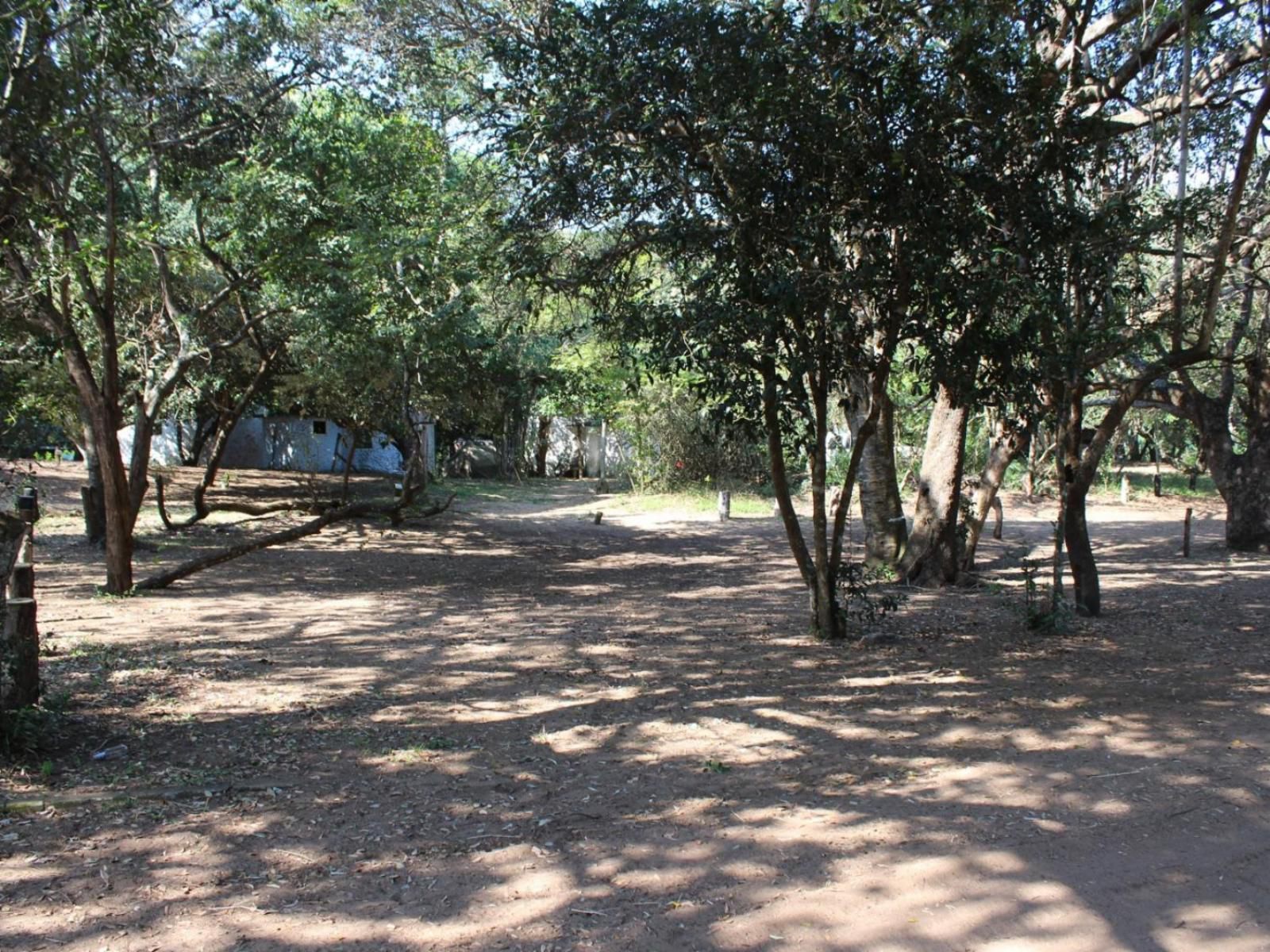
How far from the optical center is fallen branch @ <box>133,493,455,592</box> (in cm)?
1184

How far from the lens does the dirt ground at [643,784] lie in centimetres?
366

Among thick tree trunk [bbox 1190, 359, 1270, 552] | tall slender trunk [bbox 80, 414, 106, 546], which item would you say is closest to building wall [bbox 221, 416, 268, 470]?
tall slender trunk [bbox 80, 414, 106, 546]

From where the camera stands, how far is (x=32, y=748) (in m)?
5.24

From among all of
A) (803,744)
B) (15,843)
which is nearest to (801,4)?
(803,744)

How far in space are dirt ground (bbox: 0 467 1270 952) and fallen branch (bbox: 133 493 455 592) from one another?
0.76 m

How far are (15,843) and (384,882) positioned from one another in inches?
63.0

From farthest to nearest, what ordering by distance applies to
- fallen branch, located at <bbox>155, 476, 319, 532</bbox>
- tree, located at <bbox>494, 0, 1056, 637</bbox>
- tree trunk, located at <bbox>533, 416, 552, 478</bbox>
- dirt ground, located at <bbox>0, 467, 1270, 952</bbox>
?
tree trunk, located at <bbox>533, 416, 552, 478</bbox> < fallen branch, located at <bbox>155, 476, 319, 532</bbox> < tree, located at <bbox>494, 0, 1056, 637</bbox> < dirt ground, located at <bbox>0, 467, 1270, 952</bbox>

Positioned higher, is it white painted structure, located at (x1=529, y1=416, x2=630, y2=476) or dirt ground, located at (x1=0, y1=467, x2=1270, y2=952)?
white painted structure, located at (x1=529, y1=416, x2=630, y2=476)

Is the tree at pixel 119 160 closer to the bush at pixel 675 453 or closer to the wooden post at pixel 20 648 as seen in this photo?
the wooden post at pixel 20 648

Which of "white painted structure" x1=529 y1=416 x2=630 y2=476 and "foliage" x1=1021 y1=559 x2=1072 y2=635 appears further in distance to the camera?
"white painted structure" x1=529 y1=416 x2=630 y2=476

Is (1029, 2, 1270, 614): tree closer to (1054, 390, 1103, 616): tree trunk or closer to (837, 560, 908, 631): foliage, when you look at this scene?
(1054, 390, 1103, 616): tree trunk

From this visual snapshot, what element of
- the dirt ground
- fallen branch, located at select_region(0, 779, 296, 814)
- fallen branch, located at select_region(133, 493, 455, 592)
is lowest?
the dirt ground

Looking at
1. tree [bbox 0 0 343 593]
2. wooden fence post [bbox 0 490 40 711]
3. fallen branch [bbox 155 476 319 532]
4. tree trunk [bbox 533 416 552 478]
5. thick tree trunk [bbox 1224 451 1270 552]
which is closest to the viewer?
wooden fence post [bbox 0 490 40 711]

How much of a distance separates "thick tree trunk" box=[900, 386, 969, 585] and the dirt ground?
141 cm
